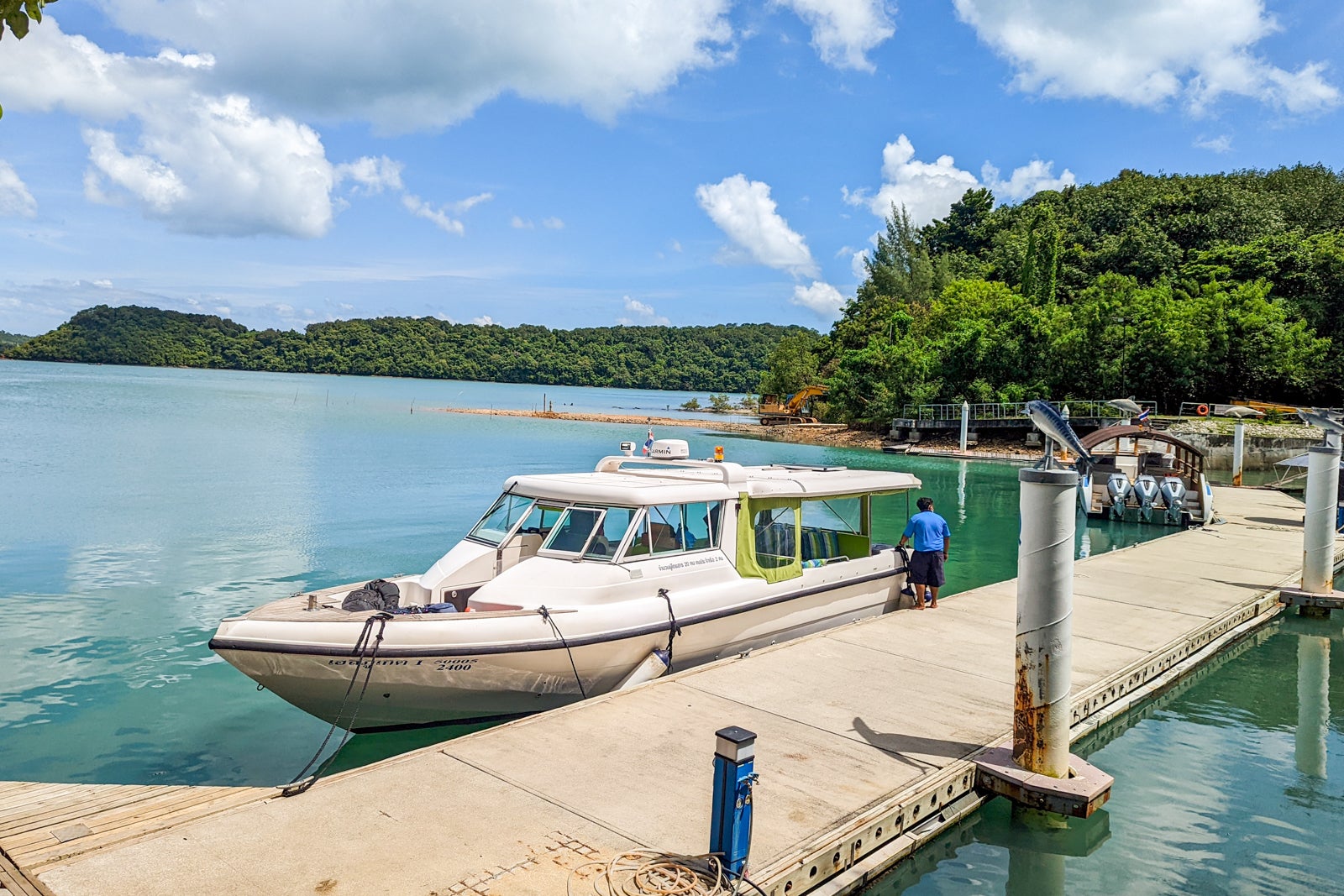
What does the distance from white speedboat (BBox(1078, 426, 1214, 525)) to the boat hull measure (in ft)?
55.8

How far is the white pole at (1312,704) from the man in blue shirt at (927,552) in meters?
4.35

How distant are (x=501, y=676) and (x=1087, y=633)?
297 inches

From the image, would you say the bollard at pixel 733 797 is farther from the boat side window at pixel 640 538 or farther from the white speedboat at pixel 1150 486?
the white speedboat at pixel 1150 486

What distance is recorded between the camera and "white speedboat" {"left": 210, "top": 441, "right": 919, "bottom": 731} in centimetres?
798

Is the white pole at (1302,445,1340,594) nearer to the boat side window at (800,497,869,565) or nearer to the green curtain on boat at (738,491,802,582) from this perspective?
the boat side window at (800,497,869,565)

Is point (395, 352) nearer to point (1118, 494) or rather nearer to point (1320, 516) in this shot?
point (1118, 494)

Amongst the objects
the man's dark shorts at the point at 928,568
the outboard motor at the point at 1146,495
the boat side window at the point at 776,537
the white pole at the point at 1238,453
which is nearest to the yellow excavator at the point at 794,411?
the white pole at the point at 1238,453

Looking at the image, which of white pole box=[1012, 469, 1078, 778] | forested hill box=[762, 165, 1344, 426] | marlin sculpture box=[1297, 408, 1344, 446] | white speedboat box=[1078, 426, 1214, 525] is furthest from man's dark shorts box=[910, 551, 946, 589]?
forested hill box=[762, 165, 1344, 426]

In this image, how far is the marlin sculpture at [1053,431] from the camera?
642cm

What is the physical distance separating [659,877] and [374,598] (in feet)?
17.5

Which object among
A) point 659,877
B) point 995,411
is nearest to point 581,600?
point 659,877

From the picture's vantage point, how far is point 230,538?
21797 millimetres

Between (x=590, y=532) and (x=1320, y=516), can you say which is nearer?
(x=590, y=532)

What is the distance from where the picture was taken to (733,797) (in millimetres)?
4945
